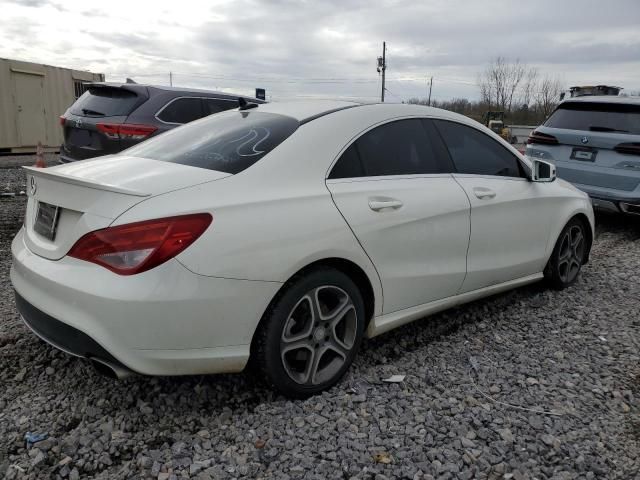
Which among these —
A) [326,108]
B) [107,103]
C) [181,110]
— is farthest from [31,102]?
[326,108]

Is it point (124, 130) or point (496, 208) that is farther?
point (124, 130)

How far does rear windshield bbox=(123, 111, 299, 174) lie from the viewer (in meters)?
2.74

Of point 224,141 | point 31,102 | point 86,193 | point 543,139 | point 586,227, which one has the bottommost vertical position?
point 586,227

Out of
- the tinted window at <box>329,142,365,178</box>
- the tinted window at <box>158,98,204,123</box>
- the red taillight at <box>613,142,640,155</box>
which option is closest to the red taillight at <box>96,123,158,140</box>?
the tinted window at <box>158,98,204,123</box>

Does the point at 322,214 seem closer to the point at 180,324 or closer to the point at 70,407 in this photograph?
the point at 180,324

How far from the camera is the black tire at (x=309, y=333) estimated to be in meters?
2.54

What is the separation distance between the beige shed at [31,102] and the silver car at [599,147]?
44.7 feet

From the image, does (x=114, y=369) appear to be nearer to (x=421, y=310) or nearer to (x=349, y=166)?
(x=349, y=166)

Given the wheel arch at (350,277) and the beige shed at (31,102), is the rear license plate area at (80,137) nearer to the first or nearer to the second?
the wheel arch at (350,277)

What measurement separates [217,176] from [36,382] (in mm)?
1515

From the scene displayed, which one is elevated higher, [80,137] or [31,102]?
[31,102]

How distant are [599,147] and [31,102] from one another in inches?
578

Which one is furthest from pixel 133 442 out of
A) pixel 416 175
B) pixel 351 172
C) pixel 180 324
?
pixel 416 175

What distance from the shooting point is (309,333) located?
2729 millimetres
